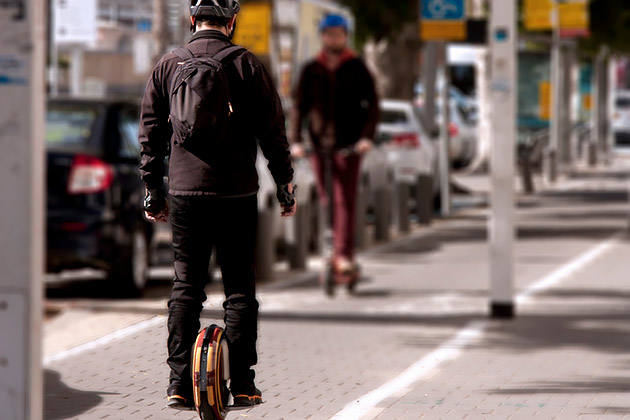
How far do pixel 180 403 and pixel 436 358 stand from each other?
3.44 m

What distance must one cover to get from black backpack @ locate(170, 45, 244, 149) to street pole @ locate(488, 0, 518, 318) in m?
5.22

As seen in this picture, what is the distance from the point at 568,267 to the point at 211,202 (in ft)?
29.4

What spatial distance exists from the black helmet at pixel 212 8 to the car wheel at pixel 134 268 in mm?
6122

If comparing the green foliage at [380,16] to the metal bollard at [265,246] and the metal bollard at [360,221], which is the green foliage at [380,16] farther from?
the metal bollard at [265,246]

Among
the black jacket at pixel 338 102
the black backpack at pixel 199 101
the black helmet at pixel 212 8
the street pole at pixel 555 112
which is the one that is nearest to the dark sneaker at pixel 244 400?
the black backpack at pixel 199 101

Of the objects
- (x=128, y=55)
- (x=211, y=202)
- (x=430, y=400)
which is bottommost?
(x=430, y=400)

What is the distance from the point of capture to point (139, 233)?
1185 centimetres

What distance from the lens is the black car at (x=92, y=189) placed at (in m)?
11.3

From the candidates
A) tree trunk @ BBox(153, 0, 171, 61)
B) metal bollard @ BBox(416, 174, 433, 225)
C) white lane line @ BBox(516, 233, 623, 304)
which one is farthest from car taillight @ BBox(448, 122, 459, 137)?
white lane line @ BBox(516, 233, 623, 304)

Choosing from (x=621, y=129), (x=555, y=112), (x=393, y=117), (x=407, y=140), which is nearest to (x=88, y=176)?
(x=407, y=140)

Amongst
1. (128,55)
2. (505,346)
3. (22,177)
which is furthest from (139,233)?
(128,55)

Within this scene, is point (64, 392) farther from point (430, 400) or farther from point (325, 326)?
point (325, 326)

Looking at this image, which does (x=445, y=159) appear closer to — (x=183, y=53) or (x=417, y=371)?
(x=417, y=371)

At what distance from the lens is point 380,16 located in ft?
70.1
